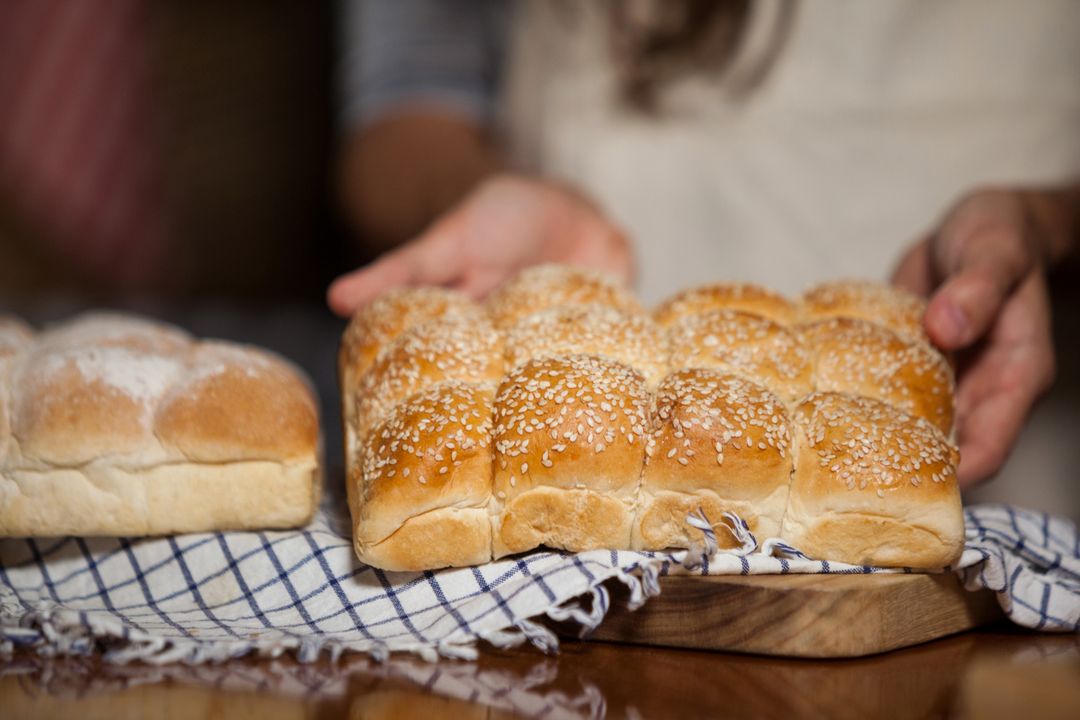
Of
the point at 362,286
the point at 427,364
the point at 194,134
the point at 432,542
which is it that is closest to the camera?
the point at 432,542

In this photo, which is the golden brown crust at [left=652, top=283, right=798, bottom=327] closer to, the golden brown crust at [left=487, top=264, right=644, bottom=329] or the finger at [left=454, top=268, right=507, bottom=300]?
the golden brown crust at [left=487, top=264, right=644, bottom=329]

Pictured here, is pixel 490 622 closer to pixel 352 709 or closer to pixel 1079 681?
pixel 352 709

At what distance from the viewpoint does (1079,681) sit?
2.97 ft

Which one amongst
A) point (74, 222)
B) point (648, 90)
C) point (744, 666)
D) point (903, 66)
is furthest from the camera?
point (74, 222)

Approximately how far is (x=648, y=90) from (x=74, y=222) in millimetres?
2524

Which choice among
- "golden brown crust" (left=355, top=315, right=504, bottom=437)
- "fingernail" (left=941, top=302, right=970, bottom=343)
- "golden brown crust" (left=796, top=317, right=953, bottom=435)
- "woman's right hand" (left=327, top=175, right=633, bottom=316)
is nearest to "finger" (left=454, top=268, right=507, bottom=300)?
"woman's right hand" (left=327, top=175, right=633, bottom=316)

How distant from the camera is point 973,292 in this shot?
1216mm

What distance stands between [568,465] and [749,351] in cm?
28

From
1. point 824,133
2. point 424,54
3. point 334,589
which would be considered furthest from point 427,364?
point 424,54

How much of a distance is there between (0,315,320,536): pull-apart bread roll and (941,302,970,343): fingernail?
79 cm

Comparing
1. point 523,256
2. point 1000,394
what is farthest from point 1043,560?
point 523,256

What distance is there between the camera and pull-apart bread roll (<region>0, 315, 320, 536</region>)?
1.07 meters

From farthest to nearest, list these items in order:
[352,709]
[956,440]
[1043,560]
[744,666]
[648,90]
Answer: [648,90]
[956,440]
[1043,560]
[744,666]
[352,709]

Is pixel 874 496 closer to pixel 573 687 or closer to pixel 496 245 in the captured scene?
pixel 573 687
